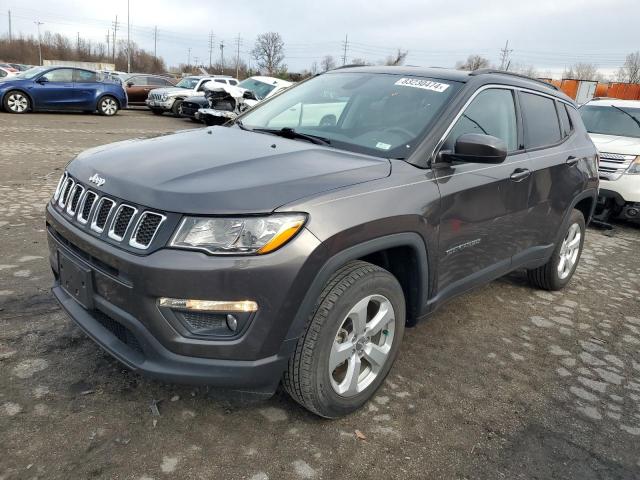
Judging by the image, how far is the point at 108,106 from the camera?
17531mm

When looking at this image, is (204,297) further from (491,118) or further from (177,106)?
(177,106)

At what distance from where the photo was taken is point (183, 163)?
2.50m

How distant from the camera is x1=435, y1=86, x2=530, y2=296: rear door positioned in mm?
2943

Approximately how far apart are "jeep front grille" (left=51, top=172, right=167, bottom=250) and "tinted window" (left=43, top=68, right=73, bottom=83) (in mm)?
15600

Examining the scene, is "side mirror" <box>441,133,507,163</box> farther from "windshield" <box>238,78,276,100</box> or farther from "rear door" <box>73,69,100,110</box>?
"rear door" <box>73,69,100,110</box>

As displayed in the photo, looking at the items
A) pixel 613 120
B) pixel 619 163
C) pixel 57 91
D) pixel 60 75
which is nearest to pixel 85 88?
pixel 60 75

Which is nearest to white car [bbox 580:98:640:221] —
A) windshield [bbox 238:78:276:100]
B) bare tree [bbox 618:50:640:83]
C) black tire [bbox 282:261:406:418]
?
black tire [bbox 282:261:406:418]

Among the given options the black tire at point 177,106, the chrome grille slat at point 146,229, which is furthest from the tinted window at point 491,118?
the black tire at point 177,106

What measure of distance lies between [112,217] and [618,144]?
7299mm

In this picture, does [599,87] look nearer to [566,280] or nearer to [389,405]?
[566,280]

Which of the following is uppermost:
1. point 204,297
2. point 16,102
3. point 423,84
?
point 423,84

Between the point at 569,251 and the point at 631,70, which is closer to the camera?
the point at 569,251

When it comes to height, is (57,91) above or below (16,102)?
above

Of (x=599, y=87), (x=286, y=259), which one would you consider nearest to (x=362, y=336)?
(x=286, y=259)
